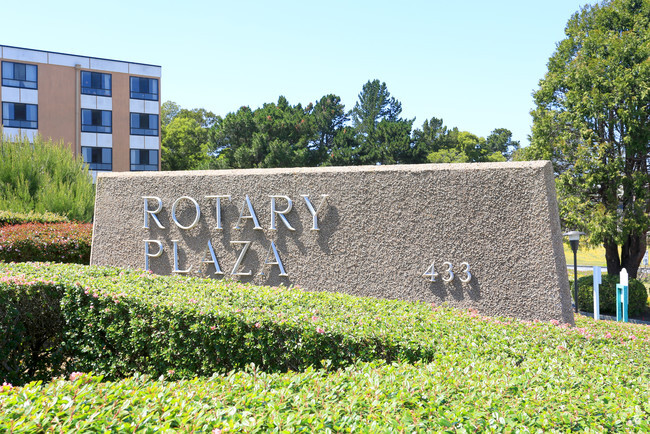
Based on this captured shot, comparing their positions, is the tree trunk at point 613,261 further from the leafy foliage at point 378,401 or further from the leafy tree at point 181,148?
the leafy tree at point 181,148

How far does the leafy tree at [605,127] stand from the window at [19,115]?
89.9 ft

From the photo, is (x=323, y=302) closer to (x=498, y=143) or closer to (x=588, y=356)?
(x=588, y=356)

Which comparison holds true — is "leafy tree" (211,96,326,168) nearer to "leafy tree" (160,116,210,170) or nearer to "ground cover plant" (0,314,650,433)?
"leafy tree" (160,116,210,170)

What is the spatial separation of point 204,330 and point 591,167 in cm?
1407

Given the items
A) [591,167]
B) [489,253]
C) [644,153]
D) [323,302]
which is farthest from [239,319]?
[644,153]

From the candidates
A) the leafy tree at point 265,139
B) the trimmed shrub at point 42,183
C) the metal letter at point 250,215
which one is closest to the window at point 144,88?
the leafy tree at point 265,139

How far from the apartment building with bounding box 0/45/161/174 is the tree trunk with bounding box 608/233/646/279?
26.6 meters

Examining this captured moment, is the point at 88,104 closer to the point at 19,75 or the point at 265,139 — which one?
the point at 19,75

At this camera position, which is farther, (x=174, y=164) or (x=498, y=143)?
(x=498, y=143)

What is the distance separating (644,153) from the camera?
15.2m

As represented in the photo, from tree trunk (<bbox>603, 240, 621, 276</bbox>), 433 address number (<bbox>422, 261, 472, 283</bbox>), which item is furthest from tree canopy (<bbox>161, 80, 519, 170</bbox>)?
433 address number (<bbox>422, 261, 472, 283</bbox>)

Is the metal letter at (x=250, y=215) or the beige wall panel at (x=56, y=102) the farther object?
the beige wall panel at (x=56, y=102)

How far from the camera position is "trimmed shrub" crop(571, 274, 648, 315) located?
1516cm

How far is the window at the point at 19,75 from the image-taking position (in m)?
29.5
